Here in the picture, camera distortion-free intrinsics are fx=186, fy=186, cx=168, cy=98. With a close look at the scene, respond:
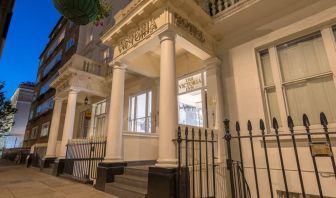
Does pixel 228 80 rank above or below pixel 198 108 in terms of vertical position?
above

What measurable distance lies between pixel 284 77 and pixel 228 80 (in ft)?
4.31

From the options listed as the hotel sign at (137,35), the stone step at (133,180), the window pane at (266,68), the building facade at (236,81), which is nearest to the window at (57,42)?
the building facade at (236,81)

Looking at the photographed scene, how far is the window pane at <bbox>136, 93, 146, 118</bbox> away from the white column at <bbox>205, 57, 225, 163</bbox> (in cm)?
364

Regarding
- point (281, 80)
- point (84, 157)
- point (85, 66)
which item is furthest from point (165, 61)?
point (85, 66)

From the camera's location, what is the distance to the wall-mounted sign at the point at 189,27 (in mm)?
4391

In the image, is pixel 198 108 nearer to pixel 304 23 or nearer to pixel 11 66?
pixel 304 23

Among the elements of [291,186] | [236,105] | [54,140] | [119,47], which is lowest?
[291,186]

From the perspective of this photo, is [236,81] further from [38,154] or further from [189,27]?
[38,154]

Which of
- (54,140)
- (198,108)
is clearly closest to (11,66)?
(54,140)

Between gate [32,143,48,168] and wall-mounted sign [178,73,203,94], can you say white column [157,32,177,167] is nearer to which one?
wall-mounted sign [178,73,203,94]

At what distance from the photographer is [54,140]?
869 centimetres

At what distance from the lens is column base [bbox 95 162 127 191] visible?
15.0ft

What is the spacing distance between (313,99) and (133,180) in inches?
165

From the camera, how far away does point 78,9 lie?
1739 mm
